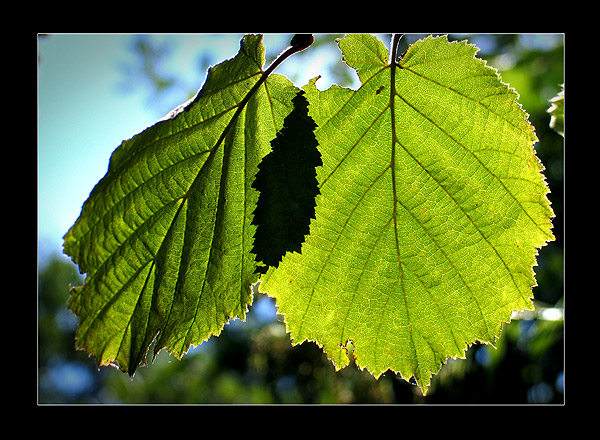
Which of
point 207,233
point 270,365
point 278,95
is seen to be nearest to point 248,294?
point 207,233

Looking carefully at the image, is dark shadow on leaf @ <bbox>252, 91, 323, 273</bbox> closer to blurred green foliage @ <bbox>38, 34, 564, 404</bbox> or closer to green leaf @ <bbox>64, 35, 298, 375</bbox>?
green leaf @ <bbox>64, 35, 298, 375</bbox>

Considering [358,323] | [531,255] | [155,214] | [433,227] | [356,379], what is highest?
[155,214]

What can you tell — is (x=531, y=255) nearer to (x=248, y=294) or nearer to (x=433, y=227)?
(x=433, y=227)

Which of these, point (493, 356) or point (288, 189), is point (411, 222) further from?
point (493, 356)

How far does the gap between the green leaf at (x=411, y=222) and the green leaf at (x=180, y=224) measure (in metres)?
0.14

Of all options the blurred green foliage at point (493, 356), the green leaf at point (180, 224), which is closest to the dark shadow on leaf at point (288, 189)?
the green leaf at point (180, 224)

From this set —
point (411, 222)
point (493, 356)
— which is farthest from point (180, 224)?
point (493, 356)

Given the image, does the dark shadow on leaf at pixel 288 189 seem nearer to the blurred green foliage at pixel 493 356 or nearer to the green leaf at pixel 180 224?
the green leaf at pixel 180 224

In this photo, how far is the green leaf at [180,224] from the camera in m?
1.29

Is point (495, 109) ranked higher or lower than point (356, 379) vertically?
higher

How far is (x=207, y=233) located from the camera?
135cm
